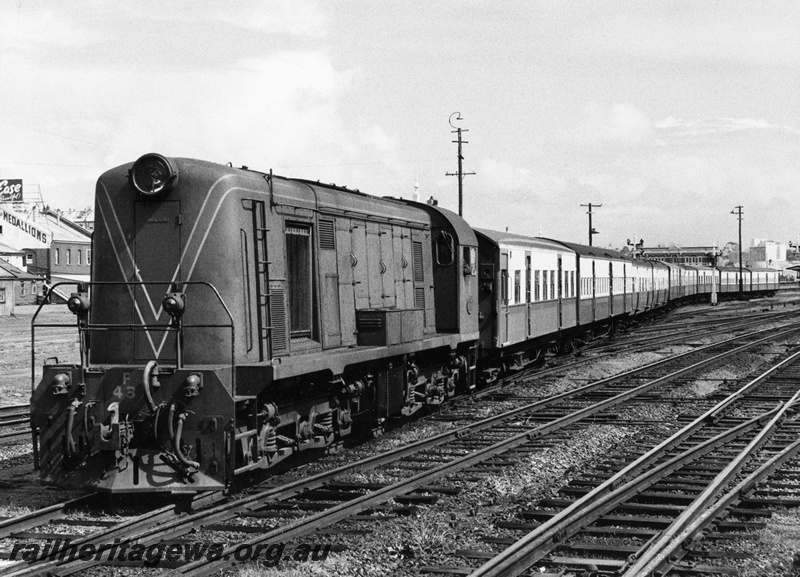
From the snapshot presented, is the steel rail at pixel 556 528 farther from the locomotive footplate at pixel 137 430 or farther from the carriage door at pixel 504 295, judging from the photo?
the carriage door at pixel 504 295

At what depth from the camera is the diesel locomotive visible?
822 centimetres

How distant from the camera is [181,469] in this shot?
26.5ft

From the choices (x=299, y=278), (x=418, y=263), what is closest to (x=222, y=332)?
(x=299, y=278)

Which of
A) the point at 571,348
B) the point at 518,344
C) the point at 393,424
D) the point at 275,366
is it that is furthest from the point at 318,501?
the point at 571,348

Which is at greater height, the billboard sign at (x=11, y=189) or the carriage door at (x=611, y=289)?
the billboard sign at (x=11, y=189)

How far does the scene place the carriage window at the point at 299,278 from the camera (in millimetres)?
10242

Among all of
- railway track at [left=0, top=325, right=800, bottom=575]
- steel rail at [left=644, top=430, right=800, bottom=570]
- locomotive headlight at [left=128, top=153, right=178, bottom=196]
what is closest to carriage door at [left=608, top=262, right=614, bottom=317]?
railway track at [left=0, top=325, right=800, bottom=575]

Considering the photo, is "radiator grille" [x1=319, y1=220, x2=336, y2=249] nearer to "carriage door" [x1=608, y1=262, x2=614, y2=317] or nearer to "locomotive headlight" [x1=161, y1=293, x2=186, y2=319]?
"locomotive headlight" [x1=161, y1=293, x2=186, y2=319]

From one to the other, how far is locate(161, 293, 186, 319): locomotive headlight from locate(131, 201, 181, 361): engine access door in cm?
71

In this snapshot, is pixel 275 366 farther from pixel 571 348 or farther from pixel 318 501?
pixel 571 348

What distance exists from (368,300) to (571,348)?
652 inches

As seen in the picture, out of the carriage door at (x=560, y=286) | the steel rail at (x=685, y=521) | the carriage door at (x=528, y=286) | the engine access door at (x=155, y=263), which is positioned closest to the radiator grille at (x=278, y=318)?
the engine access door at (x=155, y=263)

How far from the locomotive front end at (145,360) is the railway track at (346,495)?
50 cm

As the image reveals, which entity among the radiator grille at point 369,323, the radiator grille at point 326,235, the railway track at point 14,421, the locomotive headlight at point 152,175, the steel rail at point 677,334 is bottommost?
the steel rail at point 677,334
